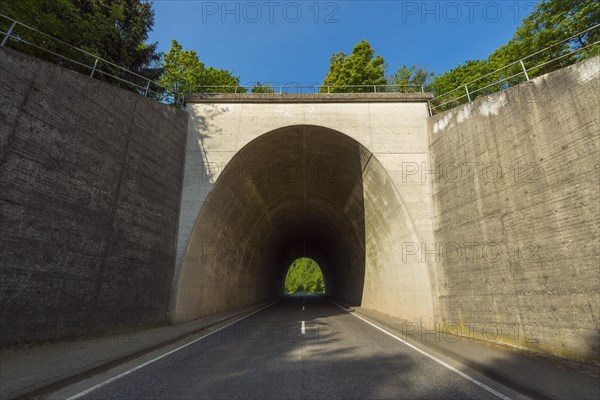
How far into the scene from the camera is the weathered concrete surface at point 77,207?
7316mm

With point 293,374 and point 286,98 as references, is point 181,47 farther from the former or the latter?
point 293,374

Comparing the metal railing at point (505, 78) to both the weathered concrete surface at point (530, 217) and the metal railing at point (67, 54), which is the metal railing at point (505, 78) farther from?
the metal railing at point (67, 54)

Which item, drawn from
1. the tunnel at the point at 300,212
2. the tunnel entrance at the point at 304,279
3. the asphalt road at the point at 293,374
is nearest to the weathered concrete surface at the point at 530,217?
the tunnel at the point at 300,212

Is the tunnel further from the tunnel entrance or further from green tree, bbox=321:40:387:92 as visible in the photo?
the tunnel entrance

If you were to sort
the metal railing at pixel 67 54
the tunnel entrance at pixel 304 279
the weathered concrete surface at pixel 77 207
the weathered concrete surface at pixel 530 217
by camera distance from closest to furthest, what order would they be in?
the weathered concrete surface at pixel 530 217 → the weathered concrete surface at pixel 77 207 → the metal railing at pixel 67 54 → the tunnel entrance at pixel 304 279

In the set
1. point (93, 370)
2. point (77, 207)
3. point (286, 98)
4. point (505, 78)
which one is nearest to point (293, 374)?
point (93, 370)

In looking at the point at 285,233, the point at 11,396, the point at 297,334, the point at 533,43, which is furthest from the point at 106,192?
the point at 533,43

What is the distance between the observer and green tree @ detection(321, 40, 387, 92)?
30766 mm

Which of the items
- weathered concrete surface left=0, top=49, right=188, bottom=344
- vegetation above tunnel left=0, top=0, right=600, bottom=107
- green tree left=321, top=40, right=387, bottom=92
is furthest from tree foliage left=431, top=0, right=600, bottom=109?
weathered concrete surface left=0, top=49, right=188, bottom=344

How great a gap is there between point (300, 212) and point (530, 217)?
56.9ft

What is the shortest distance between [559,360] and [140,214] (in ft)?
39.7

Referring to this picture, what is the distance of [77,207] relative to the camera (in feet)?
28.5

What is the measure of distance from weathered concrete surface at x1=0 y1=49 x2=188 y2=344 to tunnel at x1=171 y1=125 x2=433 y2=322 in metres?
2.27

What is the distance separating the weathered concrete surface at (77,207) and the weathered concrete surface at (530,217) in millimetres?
10684
